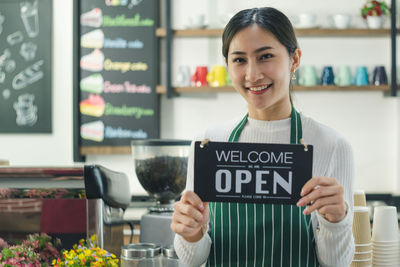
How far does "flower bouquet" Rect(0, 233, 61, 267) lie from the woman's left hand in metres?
0.74

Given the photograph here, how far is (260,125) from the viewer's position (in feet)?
3.97

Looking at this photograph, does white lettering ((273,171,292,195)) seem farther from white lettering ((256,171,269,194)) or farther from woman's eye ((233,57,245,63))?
woman's eye ((233,57,245,63))

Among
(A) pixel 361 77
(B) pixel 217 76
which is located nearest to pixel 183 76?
(B) pixel 217 76

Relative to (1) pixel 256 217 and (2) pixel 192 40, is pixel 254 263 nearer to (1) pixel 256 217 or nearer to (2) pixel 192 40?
(1) pixel 256 217

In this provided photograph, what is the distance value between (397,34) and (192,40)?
54.8 inches

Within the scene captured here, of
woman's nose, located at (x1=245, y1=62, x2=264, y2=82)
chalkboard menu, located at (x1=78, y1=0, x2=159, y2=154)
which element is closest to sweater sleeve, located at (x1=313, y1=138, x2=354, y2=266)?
woman's nose, located at (x1=245, y1=62, x2=264, y2=82)

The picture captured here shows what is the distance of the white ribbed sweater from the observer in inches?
42.8

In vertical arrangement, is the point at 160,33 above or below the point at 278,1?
below

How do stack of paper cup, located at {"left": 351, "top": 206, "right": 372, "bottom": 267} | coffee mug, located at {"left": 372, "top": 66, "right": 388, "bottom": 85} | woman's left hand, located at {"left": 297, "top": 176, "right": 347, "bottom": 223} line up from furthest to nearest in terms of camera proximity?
coffee mug, located at {"left": 372, "top": 66, "right": 388, "bottom": 85} < stack of paper cup, located at {"left": 351, "top": 206, "right": 372, "bottom": 267} < woman's left hand, located at {"left": 297, "top": 176, "right": 347, "bottom": 223}

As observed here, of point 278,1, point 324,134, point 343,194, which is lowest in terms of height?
point 343,194

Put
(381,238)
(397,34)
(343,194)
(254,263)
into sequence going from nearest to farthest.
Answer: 1. (343,194)
2. (254,263)
3. (381,238)
4. (397,34)

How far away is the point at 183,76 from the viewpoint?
3.64 meters

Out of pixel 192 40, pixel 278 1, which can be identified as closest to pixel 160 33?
pixel 192 40

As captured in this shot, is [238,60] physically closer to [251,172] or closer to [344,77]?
[251,172]
